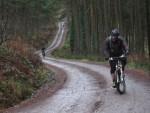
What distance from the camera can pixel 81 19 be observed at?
5412 centimetres

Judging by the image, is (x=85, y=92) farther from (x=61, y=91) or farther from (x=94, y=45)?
(x=94, y=45)

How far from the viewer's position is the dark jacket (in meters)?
12.8

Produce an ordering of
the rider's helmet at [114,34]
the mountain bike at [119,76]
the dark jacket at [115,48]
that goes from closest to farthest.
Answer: the rider's helmet at [114,34]
the mountain bike at [119,76]
the dark jacket at [115,48]

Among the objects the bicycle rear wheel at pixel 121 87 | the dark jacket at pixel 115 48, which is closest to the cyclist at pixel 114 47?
the dark jacket at pixel 115 48

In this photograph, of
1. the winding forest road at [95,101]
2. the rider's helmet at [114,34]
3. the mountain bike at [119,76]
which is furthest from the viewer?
the mountain bike at [119,76]

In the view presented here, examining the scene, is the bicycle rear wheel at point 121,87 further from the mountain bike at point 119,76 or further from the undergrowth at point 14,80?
the undergrowth at point 14,80

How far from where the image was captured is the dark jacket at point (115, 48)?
12.8 m

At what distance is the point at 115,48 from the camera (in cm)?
1287

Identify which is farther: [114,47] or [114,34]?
[114,47]

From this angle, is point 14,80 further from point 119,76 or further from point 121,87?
point 121,87

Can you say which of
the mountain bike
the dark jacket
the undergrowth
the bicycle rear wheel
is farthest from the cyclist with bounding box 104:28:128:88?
the undergrowth

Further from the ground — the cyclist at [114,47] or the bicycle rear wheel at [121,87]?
the cyclist at [114,47]

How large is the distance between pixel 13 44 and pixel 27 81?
5555 millimetres

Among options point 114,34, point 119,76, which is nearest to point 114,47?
point 114,34
